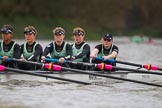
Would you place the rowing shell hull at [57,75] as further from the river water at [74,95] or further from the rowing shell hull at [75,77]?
the river water at [74,95]

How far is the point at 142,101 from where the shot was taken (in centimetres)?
1221

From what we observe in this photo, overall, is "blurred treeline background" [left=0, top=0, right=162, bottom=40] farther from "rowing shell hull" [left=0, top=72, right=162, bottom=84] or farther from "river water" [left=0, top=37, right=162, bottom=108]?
"river water" [left=0, top=37, right=162, bottom=108]

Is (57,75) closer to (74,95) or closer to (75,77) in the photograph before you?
(75,77)

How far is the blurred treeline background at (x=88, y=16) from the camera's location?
54.3m

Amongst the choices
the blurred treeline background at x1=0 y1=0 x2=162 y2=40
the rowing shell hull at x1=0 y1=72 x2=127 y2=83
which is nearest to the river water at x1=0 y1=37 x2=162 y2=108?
the rowing shell hull at x1=0 y1=72 x2=127 y2=83

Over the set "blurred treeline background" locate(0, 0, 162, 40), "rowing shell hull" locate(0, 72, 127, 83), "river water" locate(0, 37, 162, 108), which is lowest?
"river water" locate(0, 37, 162, 108)

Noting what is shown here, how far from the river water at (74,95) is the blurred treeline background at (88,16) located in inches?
1381

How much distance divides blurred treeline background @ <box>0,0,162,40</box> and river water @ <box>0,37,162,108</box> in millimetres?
35068

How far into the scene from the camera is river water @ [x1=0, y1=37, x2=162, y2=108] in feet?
38.0

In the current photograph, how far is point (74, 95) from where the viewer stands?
12.7 meters

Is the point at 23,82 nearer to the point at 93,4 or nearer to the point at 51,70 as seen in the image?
the point at 51,70

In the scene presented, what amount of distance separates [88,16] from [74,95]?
184 ft

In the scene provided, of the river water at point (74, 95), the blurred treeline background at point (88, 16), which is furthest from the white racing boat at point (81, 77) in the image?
the blurred treeline background at point (88, 16)

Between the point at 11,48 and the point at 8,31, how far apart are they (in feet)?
1.74
